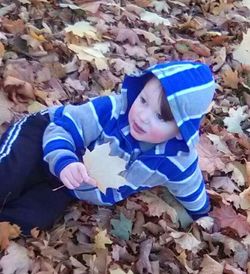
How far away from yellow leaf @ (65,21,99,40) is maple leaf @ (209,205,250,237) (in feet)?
4.85

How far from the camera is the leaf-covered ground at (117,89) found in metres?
2.92

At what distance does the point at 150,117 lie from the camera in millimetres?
2729

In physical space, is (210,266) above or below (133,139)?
below

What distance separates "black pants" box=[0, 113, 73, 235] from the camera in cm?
285

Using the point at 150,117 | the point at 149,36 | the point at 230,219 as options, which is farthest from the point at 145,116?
the point at 149,36

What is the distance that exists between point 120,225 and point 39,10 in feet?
5.81

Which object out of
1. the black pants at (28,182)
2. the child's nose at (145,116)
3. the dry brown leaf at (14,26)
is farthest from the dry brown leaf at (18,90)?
the child's nose at (145,116)

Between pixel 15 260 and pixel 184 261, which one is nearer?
pixel 15 260

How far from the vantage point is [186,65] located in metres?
2.75

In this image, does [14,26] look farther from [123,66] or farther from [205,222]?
[205,222]

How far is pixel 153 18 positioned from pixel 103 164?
216cm

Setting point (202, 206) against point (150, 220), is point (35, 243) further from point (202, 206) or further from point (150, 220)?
point (202, 206)

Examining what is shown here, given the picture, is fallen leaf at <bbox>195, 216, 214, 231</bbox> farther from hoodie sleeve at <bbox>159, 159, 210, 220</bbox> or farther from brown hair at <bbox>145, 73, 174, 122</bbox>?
brown hair at <bbox>145, 73, 174, 122</bbox>

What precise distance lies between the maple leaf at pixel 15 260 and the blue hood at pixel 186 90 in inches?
30.6
